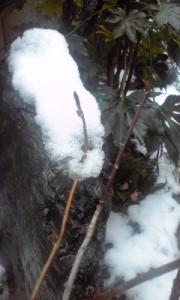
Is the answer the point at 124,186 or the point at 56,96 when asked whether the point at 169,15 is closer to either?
the point at 56,96

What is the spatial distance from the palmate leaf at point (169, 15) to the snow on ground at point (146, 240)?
87 centimetres

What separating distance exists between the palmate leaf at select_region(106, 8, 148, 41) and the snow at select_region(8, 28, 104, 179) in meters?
0.21

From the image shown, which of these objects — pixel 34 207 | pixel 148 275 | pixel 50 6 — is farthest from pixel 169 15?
pixel 148 275

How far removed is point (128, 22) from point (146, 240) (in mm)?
907

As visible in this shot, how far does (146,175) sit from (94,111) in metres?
0.84

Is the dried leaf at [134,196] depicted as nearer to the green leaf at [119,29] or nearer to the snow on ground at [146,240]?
the snow on ground at [146,240]

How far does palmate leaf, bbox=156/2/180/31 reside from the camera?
1251mm

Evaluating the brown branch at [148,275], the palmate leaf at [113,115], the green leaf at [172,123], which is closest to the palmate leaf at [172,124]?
the green leaf at [172,123]

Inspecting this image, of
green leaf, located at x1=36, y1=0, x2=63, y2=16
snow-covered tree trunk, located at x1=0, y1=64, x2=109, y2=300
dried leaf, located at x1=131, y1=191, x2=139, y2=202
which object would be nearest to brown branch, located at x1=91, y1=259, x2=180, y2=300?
snow-covered tree trunk, located at x1=0, y1=64, x2=109, y2=300

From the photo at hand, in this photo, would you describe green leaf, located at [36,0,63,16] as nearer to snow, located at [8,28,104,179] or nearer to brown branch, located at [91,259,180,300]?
snow, located at [8,28,104,179]

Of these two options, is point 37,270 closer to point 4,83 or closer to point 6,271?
point 6,271

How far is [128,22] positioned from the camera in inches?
53.0

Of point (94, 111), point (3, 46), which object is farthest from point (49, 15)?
point (94, 111)

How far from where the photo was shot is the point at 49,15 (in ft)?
5.11
